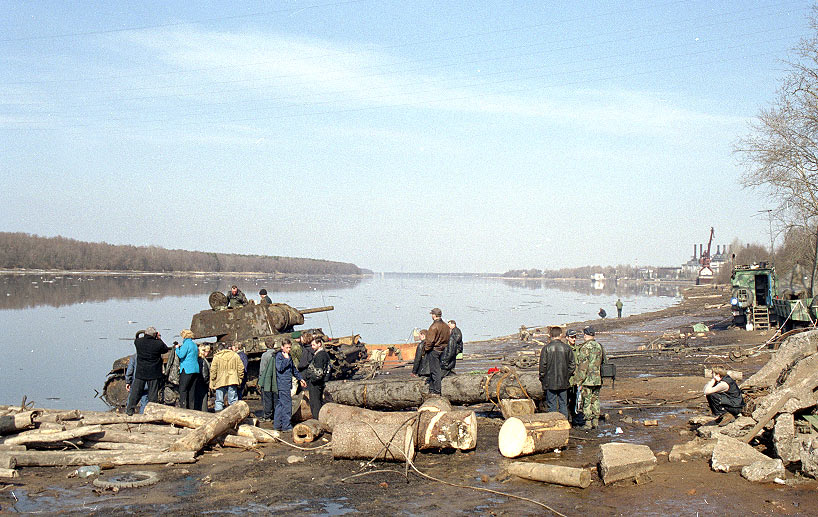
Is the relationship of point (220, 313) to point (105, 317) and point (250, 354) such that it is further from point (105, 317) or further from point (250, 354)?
point (105, 317)

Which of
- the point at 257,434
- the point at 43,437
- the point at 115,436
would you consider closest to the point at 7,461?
the point at 43,437

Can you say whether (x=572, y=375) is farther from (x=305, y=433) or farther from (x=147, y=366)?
(x=147, y=366)

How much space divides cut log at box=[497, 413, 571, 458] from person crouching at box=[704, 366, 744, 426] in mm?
2566

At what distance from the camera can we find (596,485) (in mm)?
→ 8047

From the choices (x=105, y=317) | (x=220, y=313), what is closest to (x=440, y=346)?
(x=220, y=313)

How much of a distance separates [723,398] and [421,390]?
488 centimetres

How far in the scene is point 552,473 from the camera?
818 cm

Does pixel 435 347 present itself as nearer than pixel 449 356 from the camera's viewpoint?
Yes

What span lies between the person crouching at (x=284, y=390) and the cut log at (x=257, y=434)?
0.92m

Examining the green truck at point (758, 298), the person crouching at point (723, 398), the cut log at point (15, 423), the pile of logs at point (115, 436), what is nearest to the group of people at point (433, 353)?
the pile of logs at point (115, 436)

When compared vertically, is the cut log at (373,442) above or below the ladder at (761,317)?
below

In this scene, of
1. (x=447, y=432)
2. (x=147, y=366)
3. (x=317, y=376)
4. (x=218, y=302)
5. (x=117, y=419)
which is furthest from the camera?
(x=218, y=302)

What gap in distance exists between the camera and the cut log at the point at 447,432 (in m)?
9.68

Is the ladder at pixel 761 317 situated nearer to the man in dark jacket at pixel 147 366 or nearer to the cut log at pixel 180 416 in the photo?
the man in dark jacket at pixel 147 366
